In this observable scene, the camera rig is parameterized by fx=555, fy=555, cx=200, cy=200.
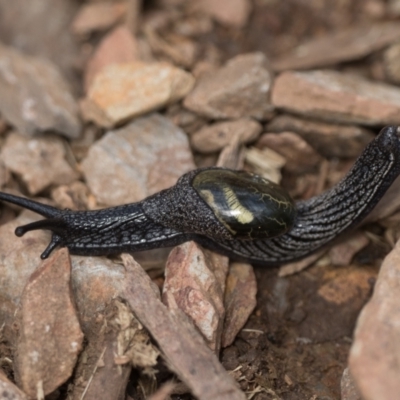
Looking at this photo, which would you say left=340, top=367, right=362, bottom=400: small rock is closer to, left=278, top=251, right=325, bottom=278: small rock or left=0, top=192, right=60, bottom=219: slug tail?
left=278, top=251, right=325, bottom=278: small rock

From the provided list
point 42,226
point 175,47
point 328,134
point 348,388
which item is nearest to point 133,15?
point 175,47

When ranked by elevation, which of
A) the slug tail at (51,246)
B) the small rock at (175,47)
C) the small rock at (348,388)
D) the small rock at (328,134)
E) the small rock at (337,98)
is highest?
the small rock at (337,98)

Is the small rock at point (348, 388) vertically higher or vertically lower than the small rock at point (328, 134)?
lower

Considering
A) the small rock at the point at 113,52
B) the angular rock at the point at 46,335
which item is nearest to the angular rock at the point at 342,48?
the small rock at the point at 113,52

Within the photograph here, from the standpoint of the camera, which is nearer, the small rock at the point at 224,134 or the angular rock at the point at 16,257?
the angular rock at the point at 16,257

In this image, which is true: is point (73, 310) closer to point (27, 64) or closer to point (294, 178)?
point (294, 178)

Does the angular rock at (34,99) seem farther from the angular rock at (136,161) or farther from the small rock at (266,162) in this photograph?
the small rock at (266,162)

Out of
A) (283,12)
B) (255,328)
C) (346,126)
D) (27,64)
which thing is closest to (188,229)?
(255,328)
